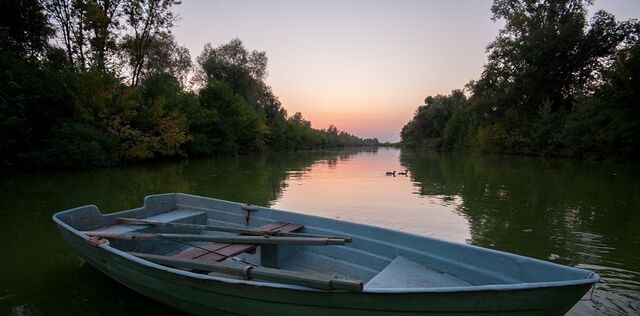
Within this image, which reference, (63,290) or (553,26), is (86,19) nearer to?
(63,290)

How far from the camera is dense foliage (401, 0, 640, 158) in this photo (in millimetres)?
24734

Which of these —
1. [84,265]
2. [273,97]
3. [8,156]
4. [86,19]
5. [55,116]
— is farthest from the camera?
[273,97]

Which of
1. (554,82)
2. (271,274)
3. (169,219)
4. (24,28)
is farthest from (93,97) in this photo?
(554,82)

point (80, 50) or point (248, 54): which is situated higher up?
point (248, 54)

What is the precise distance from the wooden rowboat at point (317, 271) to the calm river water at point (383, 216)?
24.1 inches

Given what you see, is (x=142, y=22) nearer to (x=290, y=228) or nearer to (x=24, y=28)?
(x=24, y=28)

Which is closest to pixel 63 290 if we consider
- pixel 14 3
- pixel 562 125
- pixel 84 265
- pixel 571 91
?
pixel 84 265

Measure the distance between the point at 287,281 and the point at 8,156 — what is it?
17.8m

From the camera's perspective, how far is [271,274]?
2.77 m

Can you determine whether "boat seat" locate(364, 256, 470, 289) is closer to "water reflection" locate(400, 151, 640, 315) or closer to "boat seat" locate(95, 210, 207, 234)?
"water reflection" locate(400, 151, 640, 315)

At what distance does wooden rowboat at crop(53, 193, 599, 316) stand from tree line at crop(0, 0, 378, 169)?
13.9 m

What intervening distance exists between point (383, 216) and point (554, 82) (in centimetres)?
3290

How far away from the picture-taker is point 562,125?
95.6ft

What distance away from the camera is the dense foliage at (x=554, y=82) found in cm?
2473
